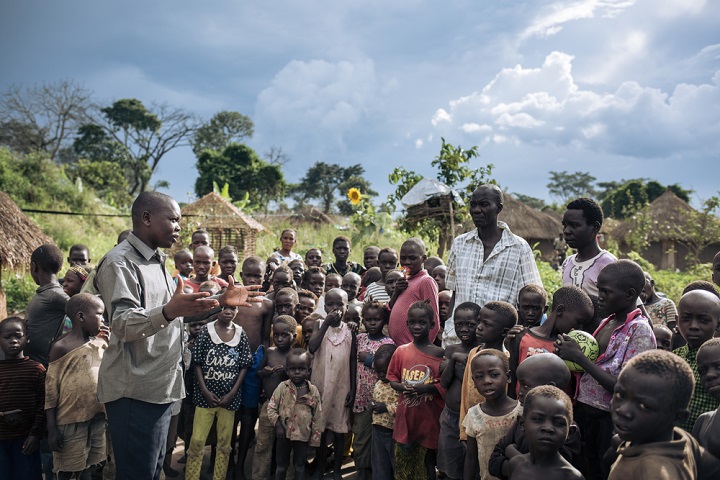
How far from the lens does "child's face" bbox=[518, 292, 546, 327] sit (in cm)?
323

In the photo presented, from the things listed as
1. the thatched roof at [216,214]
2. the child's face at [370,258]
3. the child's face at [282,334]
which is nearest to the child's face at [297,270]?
the child's face at [370,258]

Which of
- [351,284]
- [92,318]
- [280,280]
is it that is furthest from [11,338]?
[351,284]

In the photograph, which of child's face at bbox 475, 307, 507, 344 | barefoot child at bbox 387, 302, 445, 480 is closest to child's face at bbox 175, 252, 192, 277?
barefoot child at bbox 387, 302, 445, 480

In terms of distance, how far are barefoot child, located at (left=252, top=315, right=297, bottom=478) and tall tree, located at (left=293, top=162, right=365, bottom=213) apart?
3944cm

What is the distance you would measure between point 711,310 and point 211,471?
392 centimetres

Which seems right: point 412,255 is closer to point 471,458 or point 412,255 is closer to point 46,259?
point 471,458

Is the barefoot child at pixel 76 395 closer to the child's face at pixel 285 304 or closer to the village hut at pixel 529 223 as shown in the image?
the child's face at pixel 285 304

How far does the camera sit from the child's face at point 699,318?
269 cm

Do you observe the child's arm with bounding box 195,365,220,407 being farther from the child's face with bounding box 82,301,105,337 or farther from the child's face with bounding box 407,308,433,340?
the child's face with bounding box 407,308,433,340

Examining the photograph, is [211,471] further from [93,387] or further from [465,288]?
[465,288]

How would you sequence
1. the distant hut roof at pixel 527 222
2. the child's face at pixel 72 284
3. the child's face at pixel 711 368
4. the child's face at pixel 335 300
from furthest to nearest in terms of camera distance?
the distant hut roof at pixel 527 222 → the child's face at pixel 72 284 → the child's face at pixel 335 300 → the child's face at pixel 711 368

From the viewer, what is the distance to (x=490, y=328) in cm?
316

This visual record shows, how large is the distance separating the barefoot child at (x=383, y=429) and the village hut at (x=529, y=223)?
19392 millimetres

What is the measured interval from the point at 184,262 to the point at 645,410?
15.7 feet
